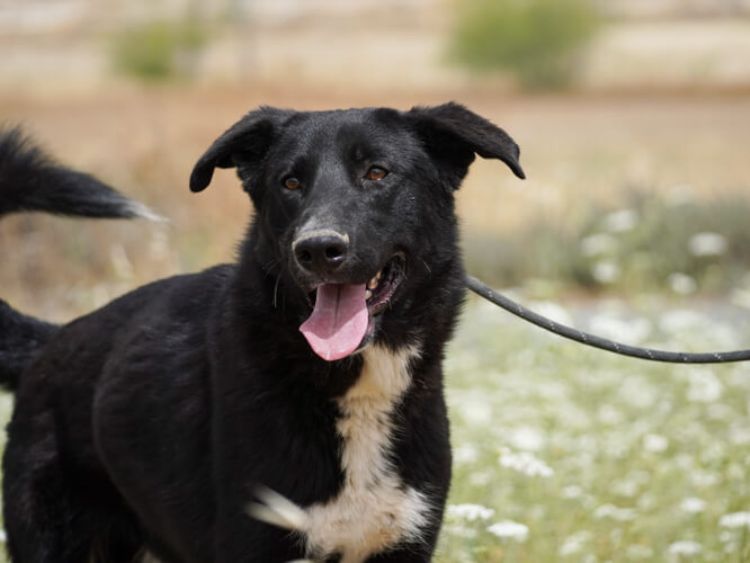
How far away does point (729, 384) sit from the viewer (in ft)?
21.2

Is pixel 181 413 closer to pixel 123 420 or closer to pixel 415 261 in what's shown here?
pixel 123 420

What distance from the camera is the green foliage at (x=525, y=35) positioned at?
29.0 m

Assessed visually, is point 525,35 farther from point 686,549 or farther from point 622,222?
point 686,549

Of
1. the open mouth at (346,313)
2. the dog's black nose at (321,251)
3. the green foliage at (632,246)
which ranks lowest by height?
the green foliage at (632,246)

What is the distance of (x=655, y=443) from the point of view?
5.31 meters

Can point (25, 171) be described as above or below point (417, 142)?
below

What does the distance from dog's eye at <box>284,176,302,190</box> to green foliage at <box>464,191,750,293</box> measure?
7.28 meters

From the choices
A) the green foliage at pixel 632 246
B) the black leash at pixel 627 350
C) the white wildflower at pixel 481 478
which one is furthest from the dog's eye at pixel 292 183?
the green foliage at pixel 632 246

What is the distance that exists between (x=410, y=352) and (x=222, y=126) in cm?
1108

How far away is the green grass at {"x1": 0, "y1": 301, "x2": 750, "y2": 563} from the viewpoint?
167 inches

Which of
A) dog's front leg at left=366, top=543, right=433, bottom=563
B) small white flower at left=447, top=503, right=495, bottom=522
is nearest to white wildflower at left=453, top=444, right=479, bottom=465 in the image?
small white flower at left=447, top=503, right=495, bottom=522

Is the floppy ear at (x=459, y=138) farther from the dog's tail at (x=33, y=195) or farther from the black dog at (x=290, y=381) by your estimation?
the dog's tail at (x=33, y=195)

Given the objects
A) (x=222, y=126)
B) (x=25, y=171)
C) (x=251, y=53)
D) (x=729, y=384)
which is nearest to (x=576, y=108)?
(x=251, y=53)

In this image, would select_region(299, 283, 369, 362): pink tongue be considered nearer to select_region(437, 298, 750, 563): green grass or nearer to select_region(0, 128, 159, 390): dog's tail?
select_region(437, 298, 750, 563): green grass
